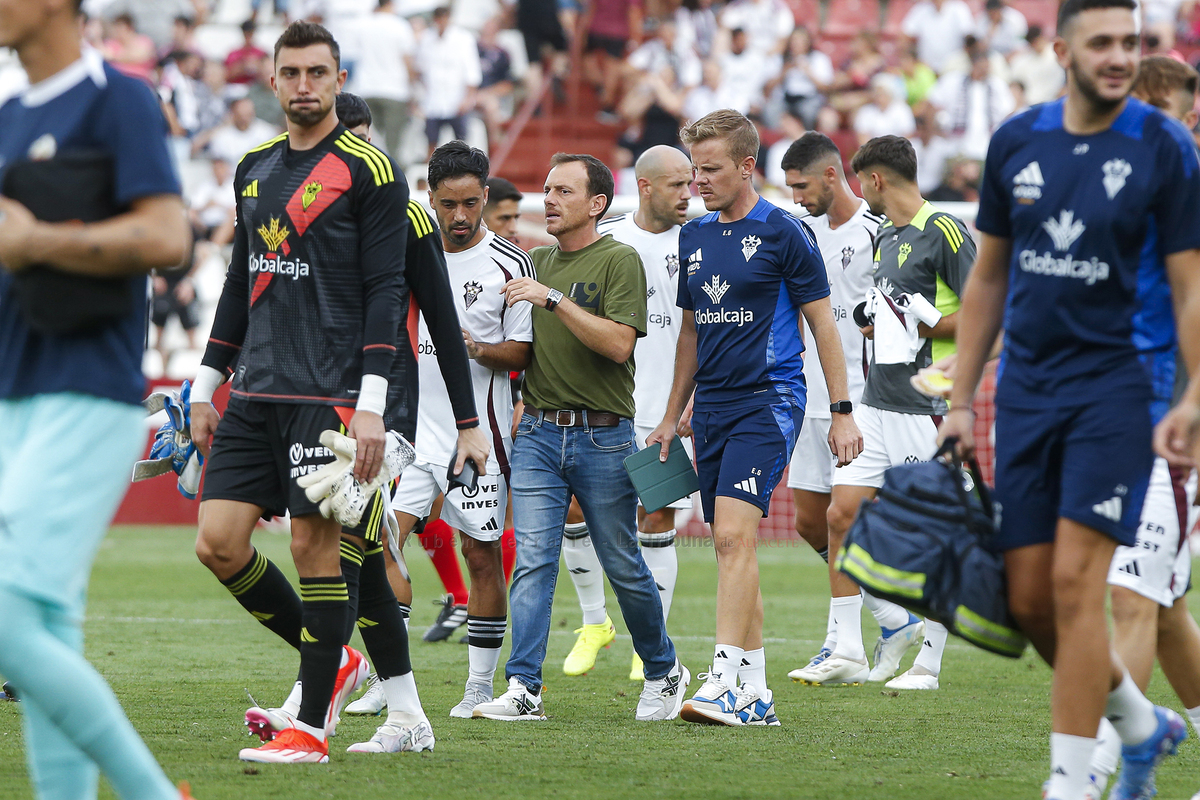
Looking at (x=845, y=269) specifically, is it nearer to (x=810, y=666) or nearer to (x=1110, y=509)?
(x=810, y=666)

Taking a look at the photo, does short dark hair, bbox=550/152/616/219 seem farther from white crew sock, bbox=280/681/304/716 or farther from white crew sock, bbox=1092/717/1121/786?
white crew sock, bbox=1092/717/1121/786

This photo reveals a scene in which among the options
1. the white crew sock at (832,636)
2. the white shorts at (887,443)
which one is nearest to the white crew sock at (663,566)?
the white crew sock at (832,636)

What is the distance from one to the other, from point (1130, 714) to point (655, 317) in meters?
4.65

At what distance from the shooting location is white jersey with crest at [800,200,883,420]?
8.57 m

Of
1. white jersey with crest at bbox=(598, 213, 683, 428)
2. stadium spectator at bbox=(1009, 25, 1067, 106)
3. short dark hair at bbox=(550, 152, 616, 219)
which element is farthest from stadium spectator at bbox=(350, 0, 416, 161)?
short dark hair at bbox=(550, 152, 616, 219)

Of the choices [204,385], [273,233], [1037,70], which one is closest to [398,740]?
[204,385]

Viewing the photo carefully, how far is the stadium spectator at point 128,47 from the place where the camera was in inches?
737

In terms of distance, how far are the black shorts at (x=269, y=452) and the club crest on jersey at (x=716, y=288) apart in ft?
7.35

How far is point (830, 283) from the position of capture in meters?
8.66

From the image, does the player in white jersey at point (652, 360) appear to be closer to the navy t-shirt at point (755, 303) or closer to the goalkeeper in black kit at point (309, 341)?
the navy t-shirt at point (755, 303)

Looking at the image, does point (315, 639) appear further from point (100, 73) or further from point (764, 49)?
point (764, 49)

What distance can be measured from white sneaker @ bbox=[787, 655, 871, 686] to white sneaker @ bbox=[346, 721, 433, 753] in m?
2.78

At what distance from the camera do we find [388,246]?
16.3 ft

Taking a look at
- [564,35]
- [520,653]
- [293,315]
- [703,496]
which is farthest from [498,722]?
[564,35]
